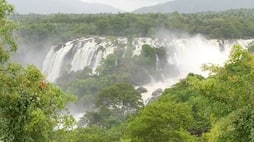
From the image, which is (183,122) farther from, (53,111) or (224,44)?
(224,44)

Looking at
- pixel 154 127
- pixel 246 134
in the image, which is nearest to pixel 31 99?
pixel 246 134

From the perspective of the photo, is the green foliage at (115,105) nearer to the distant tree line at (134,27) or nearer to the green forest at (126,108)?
the green forest at (126,108)

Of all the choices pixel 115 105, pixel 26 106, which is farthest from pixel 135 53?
pixel 26 106

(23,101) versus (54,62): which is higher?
(23,101)

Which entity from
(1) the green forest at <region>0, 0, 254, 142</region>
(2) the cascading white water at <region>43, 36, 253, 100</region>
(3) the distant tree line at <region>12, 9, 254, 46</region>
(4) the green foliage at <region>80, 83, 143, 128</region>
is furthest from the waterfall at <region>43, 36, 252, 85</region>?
(4) the green foliage at <region>80, 83, 143, 128</region>

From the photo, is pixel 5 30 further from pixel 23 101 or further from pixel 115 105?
pixel 115 105

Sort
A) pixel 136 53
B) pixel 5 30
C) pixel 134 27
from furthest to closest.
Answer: pixel 134 27 → pixel 136 53 → pixel 5 30

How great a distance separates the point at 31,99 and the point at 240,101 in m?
4.55

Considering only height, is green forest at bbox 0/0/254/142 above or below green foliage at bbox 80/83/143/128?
above

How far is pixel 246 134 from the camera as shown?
369 inches

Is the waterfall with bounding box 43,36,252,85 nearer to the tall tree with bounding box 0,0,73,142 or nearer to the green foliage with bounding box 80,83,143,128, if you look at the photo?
the green foliage with bounding box 80,83,143,128

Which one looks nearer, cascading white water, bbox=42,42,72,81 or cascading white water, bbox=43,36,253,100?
cascading white water, bbox=43,36,253,100

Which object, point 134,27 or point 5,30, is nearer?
point 5,30

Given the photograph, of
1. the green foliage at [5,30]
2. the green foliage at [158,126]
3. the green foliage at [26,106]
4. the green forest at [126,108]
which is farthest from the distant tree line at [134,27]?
the green foliage at [26,106]
